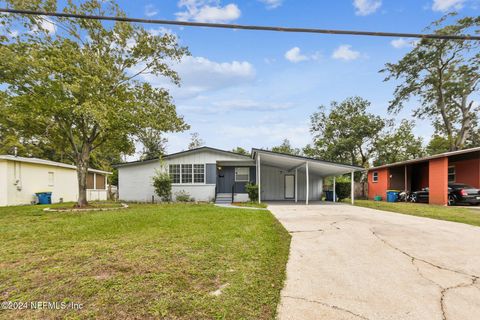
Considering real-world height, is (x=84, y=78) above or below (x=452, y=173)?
above

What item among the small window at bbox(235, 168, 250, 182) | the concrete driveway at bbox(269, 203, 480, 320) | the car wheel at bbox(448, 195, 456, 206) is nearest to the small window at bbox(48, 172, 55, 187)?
the small window at bbox(235, 168, 250, 182)

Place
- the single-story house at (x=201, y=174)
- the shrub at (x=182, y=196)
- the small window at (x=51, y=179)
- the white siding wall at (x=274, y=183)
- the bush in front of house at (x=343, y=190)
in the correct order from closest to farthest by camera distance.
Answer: the shrub at (x=182, y=196) → the single-story house at (x=201, y=174) → the small window at (x=51, y=179) → the bush in front of house at (x=343, y=190) → the white siding wall at (x=274, y=183)

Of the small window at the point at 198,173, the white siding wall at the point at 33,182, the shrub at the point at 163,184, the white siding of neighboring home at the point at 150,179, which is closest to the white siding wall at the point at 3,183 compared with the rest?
the white siding wall at the point at 33,182

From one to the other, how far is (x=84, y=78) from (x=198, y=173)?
26.2ft

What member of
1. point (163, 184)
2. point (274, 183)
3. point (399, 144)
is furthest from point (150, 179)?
point (399, 144)

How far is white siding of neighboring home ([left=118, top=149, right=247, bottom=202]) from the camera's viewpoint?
15.3 m

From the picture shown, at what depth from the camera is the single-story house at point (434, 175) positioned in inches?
549

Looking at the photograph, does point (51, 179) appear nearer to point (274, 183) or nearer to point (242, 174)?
point (242, 174)

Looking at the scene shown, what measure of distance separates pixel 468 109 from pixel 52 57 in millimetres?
32371

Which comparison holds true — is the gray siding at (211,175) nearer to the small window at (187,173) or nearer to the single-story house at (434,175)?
the small window at (187,173)

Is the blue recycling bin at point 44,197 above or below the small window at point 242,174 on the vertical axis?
below

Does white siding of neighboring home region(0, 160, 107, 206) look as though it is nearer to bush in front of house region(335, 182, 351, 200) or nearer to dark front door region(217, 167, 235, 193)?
Answer: dark front door region(217, 167, 235, 193)

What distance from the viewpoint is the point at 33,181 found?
49.4 feet

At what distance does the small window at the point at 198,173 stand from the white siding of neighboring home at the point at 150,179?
0.87 ft
